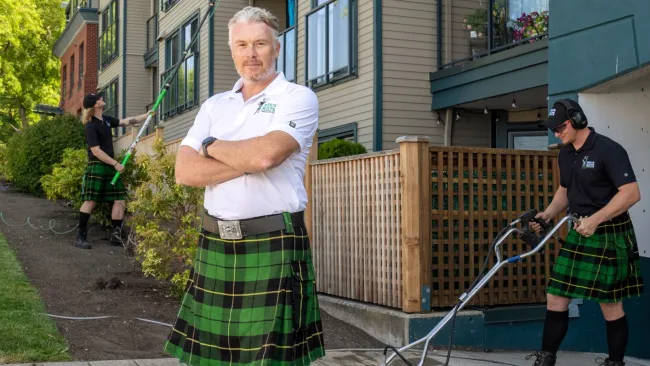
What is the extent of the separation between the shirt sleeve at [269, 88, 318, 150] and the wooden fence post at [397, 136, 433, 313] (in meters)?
3.36

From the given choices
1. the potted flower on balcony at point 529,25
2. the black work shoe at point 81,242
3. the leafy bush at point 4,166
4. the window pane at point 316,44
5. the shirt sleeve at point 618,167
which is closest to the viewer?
the shirt sleeve at point 618,167

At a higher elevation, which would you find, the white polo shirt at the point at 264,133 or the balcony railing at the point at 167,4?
the balcony railing at the point at 167,4

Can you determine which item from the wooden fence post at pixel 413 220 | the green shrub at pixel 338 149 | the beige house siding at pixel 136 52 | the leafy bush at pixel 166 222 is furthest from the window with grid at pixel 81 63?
the wooden fence post at pixel 413 220

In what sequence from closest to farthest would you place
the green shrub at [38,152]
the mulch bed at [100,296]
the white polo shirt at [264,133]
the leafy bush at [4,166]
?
the white polo shirt at [264,133] < the mulch bed at [100,296] < the green shrub at [38,152] < the leafy bush at [4,166]

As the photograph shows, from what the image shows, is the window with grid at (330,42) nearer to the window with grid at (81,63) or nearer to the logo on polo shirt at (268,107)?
the logo on polo shirt at (268,107)

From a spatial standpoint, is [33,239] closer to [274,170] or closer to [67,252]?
[67,252]

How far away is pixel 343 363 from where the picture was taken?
236 inches

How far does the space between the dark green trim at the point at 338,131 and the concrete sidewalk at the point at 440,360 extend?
623 centimetres

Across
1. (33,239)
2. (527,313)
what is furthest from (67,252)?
(527,313)

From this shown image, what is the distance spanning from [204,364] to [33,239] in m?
7.75

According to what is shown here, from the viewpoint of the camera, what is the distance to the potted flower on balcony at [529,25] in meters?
10.9

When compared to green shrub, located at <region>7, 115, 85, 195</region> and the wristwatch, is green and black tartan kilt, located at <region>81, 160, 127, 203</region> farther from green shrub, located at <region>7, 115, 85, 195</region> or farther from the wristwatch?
the wristwatch

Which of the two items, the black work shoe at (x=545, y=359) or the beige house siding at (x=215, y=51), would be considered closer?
the black work shoe at (x=545, y=359)

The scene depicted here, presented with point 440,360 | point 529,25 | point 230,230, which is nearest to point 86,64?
point 529,25
